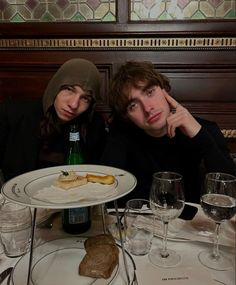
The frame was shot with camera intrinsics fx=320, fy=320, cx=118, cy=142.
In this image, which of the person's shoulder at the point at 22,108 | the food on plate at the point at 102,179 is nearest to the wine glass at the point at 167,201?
the food on plate at the point at 102,179

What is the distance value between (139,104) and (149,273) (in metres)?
0.66

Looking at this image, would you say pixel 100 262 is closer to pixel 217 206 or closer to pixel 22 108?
pixel 217 206

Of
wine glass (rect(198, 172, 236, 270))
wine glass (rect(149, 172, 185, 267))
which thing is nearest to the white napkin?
wine glass (rect(149, 172, 185, 267))

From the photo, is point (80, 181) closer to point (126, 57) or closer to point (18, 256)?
point (18, 256)

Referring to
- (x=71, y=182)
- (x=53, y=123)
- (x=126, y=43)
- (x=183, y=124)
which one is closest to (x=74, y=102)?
(x=53, y=123)

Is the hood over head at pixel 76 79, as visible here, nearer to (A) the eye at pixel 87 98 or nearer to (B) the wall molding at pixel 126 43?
(A) the eye at pixel 87 98

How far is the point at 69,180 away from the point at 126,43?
4.07 ft

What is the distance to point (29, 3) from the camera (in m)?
1.77

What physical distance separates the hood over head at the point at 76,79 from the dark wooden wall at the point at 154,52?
388mm

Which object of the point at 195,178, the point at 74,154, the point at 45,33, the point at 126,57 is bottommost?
the point at 195,178

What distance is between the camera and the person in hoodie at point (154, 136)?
3.73ft

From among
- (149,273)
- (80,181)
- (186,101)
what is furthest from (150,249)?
(186,101)

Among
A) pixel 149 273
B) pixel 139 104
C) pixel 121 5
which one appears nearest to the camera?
pixel 149 273

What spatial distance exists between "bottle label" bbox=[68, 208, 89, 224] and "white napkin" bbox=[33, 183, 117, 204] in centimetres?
16
